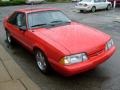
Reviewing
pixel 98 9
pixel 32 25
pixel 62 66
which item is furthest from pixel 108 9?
pixel 62 66

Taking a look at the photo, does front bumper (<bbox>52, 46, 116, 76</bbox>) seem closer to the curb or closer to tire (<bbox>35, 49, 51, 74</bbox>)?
tire (<bbox>35, 49, 51, 74</bbox>)

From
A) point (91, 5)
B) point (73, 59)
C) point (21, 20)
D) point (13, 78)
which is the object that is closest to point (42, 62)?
point (13, 78)

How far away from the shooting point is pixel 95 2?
22156 millimetres

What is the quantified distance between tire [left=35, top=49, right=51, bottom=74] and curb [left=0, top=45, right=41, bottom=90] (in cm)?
44

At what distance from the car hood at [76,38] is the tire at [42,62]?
478 millimetres

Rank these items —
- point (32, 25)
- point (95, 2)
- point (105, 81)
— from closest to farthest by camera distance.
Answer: point (105, 81) → point (32, 25) → point (95, 2)

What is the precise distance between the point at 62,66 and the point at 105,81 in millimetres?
1077

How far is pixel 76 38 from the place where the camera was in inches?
229

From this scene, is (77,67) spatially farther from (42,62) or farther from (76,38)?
(42,62)

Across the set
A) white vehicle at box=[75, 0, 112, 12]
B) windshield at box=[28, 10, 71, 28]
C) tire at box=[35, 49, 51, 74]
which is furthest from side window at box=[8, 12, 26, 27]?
white vehicle at box=[75, 0, 112, 12]

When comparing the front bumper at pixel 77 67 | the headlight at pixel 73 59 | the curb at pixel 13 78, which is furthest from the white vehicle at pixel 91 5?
the headlight at pixel 73 59

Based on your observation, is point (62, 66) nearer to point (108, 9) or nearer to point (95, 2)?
point (95, 2)

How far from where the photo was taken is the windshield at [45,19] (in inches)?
269

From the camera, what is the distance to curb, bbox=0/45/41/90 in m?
5.43
